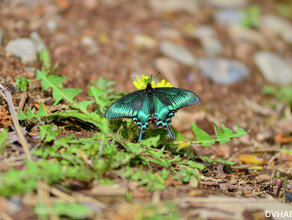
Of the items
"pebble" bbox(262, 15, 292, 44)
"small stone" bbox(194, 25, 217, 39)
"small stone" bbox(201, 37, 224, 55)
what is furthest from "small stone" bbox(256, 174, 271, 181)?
"pebble" bbox(262, 15, 292, 44)

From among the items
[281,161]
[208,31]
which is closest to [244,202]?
[281,161]

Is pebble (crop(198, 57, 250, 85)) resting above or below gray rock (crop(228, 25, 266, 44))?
below

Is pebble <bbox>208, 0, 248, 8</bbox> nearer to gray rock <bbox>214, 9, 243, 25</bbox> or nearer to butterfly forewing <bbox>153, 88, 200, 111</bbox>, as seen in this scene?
gray rock <bbox>214, 9, 243, 25</bbox>

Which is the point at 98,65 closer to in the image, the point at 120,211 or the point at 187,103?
the point at 187,103

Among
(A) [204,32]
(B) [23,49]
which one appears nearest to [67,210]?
(B) [23,49]

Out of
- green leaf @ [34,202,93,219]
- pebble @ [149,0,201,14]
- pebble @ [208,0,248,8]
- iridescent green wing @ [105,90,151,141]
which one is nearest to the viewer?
green leaf @ [34,202,93,219]

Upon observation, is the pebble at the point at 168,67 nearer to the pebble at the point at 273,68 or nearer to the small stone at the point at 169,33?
the small stone at the point at 169,33

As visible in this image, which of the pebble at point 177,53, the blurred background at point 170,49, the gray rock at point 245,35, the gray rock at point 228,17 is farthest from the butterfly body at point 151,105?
the gray rock at point 228,17
